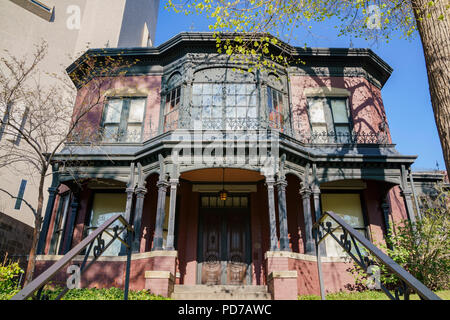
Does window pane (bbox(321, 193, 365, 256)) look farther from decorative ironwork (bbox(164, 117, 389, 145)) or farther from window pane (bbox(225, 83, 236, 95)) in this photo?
window pane (bbox(225, 83, 236, 95))

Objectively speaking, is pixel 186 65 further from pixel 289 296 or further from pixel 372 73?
pixel 289 296

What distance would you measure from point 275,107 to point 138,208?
617cm

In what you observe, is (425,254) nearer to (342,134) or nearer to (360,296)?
(360,296)

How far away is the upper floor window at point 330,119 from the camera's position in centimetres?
1285

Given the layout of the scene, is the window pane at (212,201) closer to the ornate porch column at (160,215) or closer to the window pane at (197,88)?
the ornate porch column at (160,215)

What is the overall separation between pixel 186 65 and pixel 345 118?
656 centimetres

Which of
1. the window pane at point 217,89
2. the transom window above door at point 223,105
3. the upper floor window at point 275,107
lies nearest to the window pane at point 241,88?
the transom window above door at point 223,105

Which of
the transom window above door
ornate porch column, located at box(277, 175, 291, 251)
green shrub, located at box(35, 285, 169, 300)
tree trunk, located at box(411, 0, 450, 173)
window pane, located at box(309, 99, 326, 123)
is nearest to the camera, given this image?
tree trunk, located at box(411, 0, 450, 173)

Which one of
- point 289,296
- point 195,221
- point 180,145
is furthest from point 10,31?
point 289,296

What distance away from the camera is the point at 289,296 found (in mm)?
8500

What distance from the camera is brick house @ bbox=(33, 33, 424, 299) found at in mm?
10469

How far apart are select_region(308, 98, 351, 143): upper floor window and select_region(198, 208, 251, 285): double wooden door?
430 cm

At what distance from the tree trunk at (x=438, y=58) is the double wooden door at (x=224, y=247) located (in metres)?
7.87


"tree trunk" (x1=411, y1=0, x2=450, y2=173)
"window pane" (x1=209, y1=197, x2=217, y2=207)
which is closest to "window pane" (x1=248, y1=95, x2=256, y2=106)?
"window pane" (x1=209, y1=197, x2=217, y2=207)
